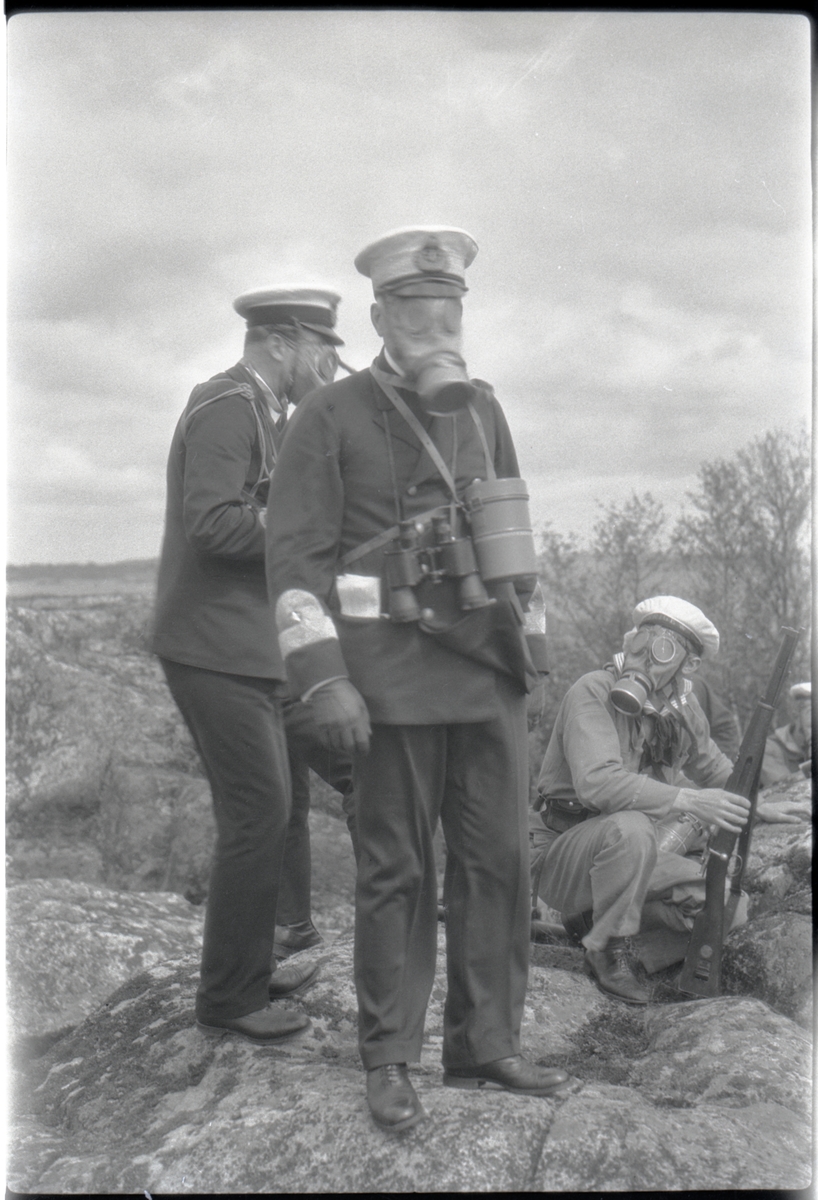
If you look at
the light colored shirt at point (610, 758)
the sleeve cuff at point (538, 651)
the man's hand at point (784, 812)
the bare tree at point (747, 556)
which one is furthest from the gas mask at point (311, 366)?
the man's hand at point (784, 812)

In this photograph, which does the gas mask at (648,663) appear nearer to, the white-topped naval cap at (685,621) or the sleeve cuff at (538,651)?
the white-topped naval cap at (685,621)

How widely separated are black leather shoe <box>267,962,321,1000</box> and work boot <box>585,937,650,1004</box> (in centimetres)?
87

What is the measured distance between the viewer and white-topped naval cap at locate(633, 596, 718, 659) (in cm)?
389

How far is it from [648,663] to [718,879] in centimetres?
71

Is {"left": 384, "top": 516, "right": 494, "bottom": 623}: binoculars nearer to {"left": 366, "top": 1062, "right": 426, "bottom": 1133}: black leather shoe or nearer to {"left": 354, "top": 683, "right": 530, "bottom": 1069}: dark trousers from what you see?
{"left": 354, "top": 683, "right": 530, "bottom": 1069}: dark trousers

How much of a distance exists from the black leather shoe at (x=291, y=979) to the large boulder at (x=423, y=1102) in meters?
0.05

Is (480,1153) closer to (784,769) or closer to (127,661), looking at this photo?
(784,769)

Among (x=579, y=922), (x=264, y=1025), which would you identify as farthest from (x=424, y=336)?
(x=579, y=922)

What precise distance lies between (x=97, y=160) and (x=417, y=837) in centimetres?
209

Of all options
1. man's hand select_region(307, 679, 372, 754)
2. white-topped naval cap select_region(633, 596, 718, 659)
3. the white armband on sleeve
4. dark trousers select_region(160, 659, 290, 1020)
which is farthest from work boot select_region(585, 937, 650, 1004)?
the white armband on sleeve

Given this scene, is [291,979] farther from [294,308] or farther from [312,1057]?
[294,308]

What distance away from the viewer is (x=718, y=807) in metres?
3.66

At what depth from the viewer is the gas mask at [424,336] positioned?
265 centimetres

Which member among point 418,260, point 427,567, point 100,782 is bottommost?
point 100,782
